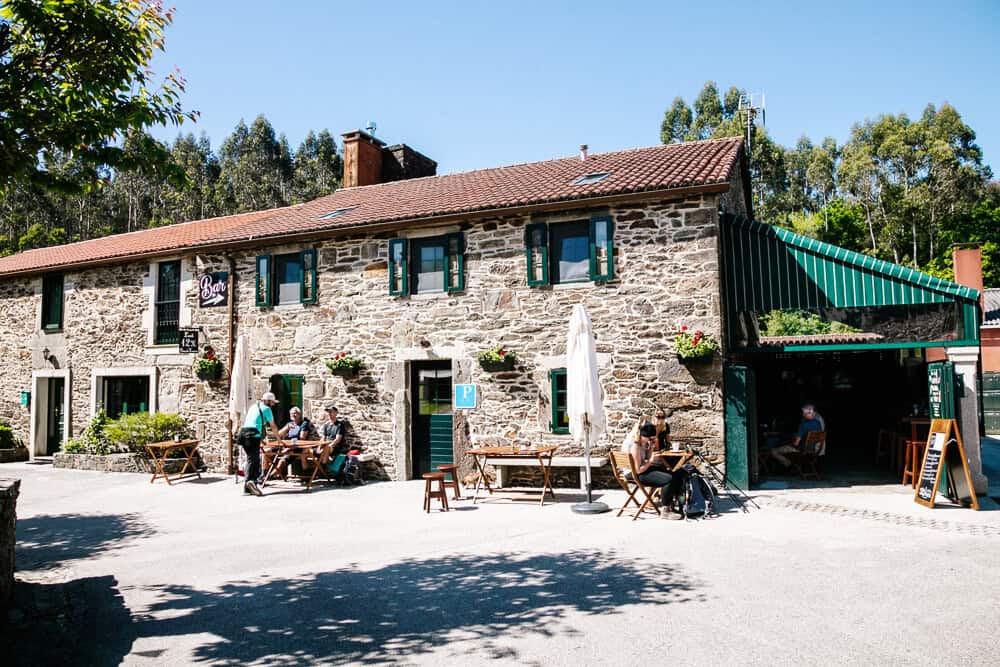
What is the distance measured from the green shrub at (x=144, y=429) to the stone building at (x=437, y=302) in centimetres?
44

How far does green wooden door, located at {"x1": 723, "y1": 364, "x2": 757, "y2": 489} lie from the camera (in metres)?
10.4

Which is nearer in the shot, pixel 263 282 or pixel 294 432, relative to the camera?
pixel 294 432

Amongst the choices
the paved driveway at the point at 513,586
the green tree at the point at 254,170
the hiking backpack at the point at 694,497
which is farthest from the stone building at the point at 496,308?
the green tree at the point at 254,170

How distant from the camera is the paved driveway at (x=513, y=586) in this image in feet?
14.9

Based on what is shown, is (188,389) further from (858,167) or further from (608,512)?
(858,167)

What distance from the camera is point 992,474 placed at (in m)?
11.9

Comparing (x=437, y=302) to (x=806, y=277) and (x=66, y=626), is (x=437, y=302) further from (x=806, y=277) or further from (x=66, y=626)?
(x=66, y=626)


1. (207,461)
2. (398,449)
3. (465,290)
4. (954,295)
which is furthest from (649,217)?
(207,461)

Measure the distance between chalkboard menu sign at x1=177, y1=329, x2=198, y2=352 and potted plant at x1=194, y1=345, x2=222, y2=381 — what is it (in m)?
0.34

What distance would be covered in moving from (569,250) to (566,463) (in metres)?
3.73

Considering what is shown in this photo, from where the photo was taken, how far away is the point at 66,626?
16.7 ft

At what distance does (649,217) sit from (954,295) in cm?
470

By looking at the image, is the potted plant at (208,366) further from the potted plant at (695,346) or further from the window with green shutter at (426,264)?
the potted plant at (695,346)

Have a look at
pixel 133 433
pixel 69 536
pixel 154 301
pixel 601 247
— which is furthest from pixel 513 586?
pixel 154 301
